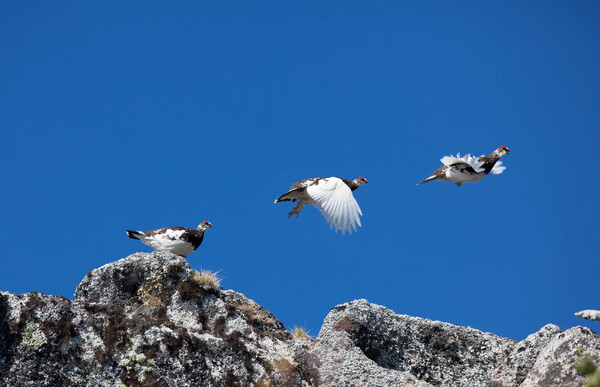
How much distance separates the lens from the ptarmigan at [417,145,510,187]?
609 inches

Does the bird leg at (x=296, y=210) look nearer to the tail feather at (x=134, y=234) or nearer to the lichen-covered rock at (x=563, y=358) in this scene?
the tail feather at (x=134, y=234)

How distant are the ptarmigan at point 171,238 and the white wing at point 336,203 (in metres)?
2.94

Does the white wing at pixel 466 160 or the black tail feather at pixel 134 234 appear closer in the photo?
the black tail feather at pixel 134 234

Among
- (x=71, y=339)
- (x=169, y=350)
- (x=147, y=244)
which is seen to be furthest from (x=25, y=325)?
(x=147, y=244)

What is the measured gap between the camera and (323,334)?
29.7ft

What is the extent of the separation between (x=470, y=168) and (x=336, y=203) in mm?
4169

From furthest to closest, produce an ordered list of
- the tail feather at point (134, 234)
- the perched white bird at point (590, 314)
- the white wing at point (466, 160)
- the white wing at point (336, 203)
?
1. the white wing at point (466, 160)
2. the white wing at point (336, 203)
3. the tail feather at point (134, 234)
4. the perched white bird at point (590, 314)

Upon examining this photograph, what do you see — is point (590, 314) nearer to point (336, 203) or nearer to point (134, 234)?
point (336, 203)

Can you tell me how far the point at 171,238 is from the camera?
12.5 meters

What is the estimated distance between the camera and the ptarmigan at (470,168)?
1548 cm

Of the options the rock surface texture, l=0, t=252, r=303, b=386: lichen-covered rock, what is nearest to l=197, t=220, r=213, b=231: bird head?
the rock surface texture

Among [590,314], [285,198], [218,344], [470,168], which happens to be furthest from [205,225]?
[590,314]

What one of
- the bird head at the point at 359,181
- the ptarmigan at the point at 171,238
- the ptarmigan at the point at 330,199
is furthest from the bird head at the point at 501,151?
the ptarmigan at the point at 171,238

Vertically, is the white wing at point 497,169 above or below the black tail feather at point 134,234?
above
